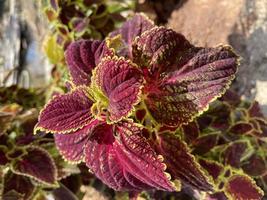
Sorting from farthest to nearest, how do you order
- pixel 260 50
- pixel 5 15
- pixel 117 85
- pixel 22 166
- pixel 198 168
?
pixel 5 15 < pixel 260 50 < pixel 22 166 < pixel 198 168 < pixel 117 85

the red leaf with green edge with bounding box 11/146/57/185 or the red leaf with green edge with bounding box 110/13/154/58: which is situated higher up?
the red leaf with green edge with bounding box 110/13/154/58

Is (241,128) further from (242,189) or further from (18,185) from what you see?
(18,185)

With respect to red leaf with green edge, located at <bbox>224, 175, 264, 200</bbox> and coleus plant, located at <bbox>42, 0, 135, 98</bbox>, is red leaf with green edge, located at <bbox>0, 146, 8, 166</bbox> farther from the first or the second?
red leaf with green edge, located at <bbox>224, 175, 264, 200</bbox>

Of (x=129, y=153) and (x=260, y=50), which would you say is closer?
(x=129, y=153)

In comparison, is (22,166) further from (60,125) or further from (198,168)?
(198,168)

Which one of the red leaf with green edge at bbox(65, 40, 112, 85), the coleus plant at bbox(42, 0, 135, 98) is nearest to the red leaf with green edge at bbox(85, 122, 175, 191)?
the red leaf with green edge at bbox(65, 40, 112, 85)

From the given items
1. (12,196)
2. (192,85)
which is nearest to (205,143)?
(192,85)

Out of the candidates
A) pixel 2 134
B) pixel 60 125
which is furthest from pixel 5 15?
pixel 60 125

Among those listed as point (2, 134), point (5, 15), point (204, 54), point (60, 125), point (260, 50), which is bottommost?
point (5, 15)
